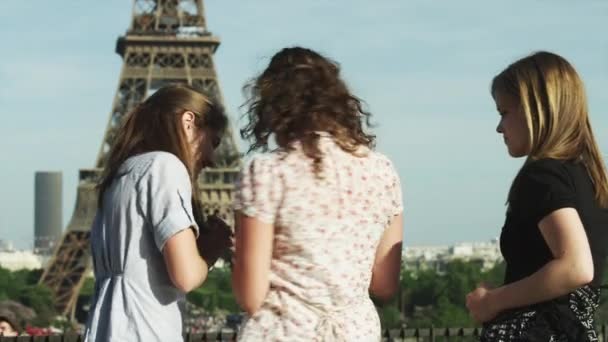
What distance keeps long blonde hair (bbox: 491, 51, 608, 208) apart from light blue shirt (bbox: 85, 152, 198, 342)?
103cm

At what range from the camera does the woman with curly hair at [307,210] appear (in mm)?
4285

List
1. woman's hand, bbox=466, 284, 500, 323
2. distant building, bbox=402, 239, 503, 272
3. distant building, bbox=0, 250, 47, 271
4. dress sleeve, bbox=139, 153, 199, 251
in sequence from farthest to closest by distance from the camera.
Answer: distant building, bbox=402, 239, 503, 272 < distant building, bbox=0, 250, 47, 271 < dress sleeve, bbox=139, 153, 199, 251 < woman's hand, bbox=466, 284, 500, 323

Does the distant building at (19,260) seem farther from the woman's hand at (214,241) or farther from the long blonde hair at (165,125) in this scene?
the woman's hand at (214,241)

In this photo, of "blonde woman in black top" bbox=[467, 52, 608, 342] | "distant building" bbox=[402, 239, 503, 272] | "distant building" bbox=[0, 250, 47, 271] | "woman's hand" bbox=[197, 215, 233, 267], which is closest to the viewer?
"blonde woman in black top" bbox=[467, 52, 608, 342]

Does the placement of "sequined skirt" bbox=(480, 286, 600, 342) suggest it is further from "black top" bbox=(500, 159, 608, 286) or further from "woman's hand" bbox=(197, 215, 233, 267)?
"woman's hand" bbox=(197, 215, 233, 267)

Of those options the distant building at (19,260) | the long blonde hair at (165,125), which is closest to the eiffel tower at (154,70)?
the long blonde hair at (165,125)

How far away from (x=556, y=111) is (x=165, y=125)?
1198 millimetres

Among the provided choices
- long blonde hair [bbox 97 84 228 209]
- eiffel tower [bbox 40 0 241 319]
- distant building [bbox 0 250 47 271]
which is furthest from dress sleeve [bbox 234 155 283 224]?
distant building [bbox 0 250 47 271]

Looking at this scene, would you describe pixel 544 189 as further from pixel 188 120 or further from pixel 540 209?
pixel 188 120

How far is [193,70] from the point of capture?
56656 mm

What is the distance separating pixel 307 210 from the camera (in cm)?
433

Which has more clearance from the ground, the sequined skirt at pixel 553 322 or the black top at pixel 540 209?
the black top at pixel 540 209

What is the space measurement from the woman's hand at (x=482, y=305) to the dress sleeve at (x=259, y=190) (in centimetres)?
65

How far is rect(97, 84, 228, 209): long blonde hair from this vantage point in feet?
15.5
